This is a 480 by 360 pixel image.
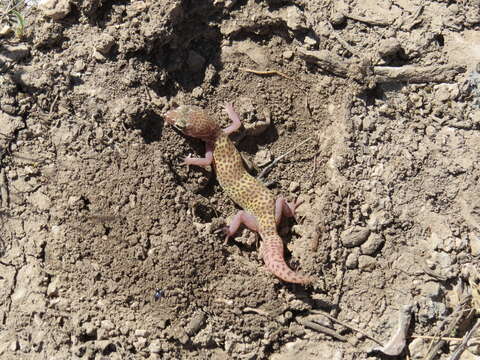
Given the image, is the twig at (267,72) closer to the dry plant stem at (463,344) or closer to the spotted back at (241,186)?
the spotted back at (241,186)

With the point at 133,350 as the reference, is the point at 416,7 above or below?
above

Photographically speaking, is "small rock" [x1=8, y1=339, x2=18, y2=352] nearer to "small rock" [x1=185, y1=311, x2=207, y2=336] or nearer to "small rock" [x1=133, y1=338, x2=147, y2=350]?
"small rock" [x1=133, y1=338, x2=147, y2=350]

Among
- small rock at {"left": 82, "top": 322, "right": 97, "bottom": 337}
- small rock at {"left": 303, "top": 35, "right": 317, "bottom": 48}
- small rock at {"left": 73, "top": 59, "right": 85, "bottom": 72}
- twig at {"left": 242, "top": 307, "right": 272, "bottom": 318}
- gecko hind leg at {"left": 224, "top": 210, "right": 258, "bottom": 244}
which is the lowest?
small rock at {"left": 82, "top": 322, "right": 97, "bottom": 337}

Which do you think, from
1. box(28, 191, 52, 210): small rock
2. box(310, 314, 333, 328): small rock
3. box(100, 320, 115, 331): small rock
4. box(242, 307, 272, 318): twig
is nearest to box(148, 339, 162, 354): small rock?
box(100, 320, 115, 331): small rock

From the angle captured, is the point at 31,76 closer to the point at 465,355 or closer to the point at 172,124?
the point at 172,124

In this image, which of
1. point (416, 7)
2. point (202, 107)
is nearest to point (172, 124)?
point (202, 107)

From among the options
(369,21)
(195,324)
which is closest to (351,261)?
(195,324)

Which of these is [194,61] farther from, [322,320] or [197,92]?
[322,320]
